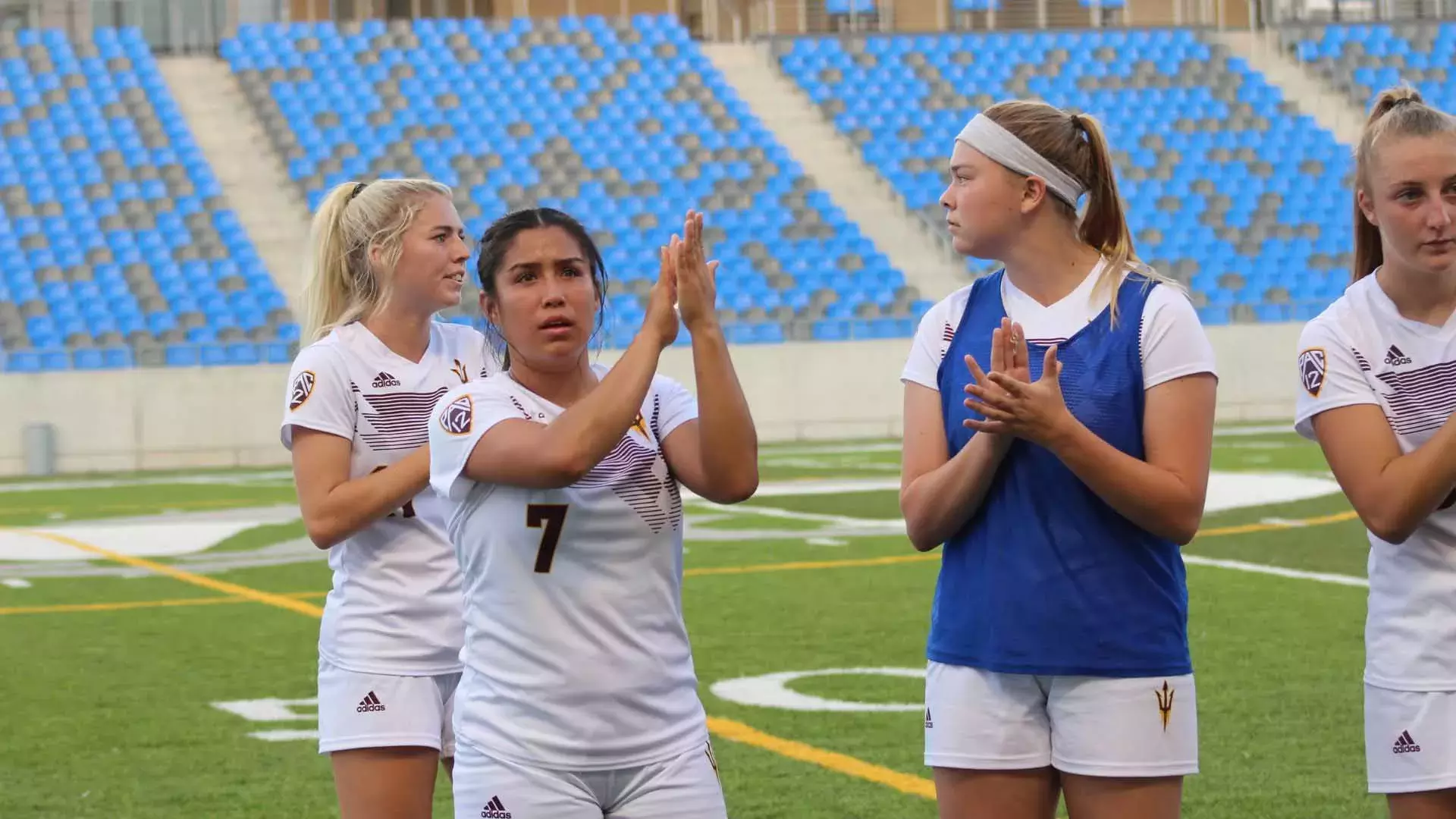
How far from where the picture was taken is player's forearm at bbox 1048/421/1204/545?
10.6ft

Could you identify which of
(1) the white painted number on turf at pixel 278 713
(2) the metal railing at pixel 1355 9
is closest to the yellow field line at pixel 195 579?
(1) the white painted number on turf at pixel 278 713

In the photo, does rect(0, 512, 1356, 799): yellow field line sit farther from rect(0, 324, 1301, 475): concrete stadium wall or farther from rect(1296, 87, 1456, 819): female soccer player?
rect(0, 324, 1301, 475): concrete stadium wall

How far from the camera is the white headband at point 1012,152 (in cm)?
347

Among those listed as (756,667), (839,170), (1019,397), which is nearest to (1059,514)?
(1019,397)

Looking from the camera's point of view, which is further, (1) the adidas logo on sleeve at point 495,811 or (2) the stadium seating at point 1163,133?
(2) the stadium seating at point 1163,133

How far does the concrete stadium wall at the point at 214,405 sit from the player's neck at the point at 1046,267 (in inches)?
710

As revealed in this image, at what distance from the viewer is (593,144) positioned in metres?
28.8

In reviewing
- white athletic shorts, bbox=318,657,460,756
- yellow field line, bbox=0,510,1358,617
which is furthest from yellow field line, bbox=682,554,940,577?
white athletic shorts, bbox=318,657,460,756

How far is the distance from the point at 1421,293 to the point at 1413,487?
391 mm

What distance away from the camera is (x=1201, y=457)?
338 centimetres

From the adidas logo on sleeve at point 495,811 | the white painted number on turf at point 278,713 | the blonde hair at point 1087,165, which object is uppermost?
the blonde hair at point 1087,165

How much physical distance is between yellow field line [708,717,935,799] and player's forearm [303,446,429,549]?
2.71 meters

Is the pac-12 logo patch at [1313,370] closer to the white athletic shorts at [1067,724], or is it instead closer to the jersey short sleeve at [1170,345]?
the jersey short sleeve at [1170,345]

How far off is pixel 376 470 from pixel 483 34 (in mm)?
27566
